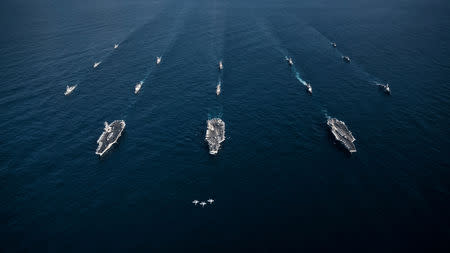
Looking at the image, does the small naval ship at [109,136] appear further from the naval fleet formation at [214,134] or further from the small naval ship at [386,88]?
the small naval ship at [386,88]

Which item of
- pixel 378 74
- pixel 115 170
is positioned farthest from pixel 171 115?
pixel 378 74

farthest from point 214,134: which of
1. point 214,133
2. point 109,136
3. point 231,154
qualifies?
point 109,136

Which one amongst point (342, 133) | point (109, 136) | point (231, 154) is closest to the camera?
point (231, 154)

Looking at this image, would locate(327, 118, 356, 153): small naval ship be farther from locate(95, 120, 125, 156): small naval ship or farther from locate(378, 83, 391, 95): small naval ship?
locate(95, 120, 125, 156): small naval ship

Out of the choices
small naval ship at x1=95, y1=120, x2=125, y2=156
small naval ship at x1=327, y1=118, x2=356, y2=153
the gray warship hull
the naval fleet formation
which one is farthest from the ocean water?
small naval ship at x1=95, y1=120, x2=125, y2=156

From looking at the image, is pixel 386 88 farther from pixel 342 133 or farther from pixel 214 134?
pixel 214 134

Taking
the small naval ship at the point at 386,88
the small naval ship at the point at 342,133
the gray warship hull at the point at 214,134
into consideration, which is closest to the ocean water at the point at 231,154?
the small naval ship at the point at 386,88
